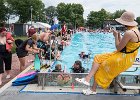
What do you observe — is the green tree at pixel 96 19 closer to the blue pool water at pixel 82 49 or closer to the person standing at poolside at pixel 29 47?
the blue pool water at pixel 82 49

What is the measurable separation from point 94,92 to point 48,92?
101cm

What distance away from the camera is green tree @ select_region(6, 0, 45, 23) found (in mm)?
75775

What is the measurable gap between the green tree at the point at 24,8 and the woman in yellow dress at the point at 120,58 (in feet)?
232

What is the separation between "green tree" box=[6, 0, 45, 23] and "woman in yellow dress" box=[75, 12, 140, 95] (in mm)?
70756

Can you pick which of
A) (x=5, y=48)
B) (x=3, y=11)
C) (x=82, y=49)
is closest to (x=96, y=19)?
(x=3, y=11)

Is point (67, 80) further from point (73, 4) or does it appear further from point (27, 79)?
point (73, 4)

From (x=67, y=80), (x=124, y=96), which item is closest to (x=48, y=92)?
(x=67, y=80)

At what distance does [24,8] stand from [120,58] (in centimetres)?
7264

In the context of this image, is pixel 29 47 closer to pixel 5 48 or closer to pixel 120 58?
pixel 5 48

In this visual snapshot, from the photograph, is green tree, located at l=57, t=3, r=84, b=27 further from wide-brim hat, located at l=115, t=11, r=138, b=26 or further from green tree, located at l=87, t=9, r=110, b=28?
wide-brim hat, located at l=115, t=11, r=138, b=26

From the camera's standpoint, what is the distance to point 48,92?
Answer: 656 centimetres

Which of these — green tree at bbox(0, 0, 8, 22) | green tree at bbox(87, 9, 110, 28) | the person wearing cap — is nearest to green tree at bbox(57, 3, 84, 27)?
green tree at bbox(87, 9, 110, 28)

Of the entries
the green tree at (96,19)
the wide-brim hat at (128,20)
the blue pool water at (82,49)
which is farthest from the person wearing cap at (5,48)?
the green tree at (96,19)

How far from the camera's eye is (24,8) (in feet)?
251
